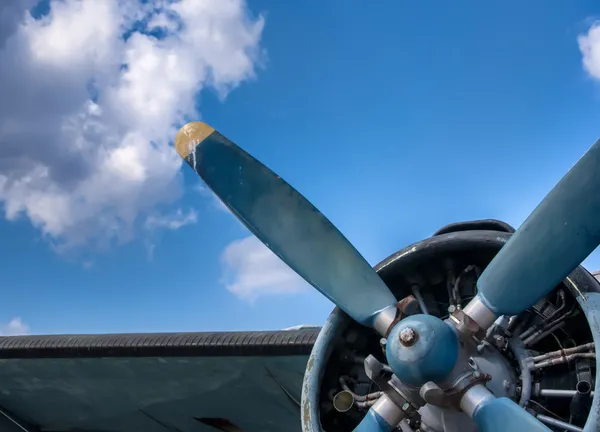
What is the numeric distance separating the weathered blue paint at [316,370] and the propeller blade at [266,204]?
383mm

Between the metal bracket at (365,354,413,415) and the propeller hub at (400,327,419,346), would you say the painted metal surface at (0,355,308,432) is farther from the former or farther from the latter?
the propeller hub at (400,327,419,346)

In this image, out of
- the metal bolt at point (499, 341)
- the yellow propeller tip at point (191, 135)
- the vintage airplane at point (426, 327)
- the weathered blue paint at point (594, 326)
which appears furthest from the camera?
the yellow propeller tip at point (191, 135)

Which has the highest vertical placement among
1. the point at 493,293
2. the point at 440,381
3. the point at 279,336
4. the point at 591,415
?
the point at 279,336

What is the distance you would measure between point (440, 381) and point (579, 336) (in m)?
1.12

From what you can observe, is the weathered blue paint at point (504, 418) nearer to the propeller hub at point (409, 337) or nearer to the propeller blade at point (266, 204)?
the propeller hub at point (409, 337)

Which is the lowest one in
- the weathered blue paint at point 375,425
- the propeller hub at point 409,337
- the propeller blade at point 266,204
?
the weathered blue paint at point 375,425

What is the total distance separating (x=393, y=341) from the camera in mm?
4340

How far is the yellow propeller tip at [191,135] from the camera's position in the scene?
542 cm

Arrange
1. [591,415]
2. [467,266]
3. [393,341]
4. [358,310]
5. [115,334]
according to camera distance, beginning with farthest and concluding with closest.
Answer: [115,334]
[467,266]
[358,310]
[393,341]
[591,415]

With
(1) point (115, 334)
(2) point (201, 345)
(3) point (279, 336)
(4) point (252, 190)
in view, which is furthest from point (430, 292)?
(1) point (115, 334)

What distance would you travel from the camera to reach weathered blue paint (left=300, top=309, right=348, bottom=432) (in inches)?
194

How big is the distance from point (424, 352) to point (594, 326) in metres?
1.08

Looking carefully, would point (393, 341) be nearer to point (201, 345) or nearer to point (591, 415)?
point (591, 415)

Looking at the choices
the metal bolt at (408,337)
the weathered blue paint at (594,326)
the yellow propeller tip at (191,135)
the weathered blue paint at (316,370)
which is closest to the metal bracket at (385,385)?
the metal bolt at (408,337)
